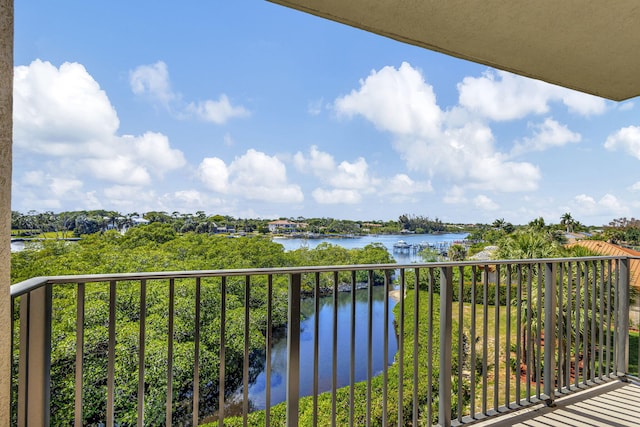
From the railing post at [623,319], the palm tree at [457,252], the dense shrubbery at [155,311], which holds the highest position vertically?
the railing post at [623,319]

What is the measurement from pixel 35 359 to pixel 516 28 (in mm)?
2522

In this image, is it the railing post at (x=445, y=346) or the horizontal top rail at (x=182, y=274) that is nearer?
the horizontal top rail at (x=182, y=274)

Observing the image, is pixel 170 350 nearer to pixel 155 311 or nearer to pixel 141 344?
pixel 141 344

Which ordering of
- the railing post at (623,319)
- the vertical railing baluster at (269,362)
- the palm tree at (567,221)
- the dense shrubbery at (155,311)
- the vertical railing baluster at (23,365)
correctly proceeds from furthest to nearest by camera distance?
the palm tree at (567,221), the dense shrubbery at (155,311), the railing post at (623,319), the vertical railing baluster at (269,362), the vertical railing baluster at (23,365)

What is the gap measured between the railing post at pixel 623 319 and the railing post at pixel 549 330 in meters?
0.82

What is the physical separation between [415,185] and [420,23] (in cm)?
2897

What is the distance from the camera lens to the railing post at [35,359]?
116cm

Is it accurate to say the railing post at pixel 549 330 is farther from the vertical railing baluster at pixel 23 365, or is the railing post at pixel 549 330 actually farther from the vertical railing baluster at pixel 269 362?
the vertical railing baluster at pixel 23 365

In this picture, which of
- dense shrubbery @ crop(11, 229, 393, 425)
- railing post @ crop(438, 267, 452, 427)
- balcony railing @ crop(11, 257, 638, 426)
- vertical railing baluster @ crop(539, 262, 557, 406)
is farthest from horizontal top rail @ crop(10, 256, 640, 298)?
dense shrubbery @ crop(11, 229, 393, 425)

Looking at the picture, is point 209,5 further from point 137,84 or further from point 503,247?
point 503,247

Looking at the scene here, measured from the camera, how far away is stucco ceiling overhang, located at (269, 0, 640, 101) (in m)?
1.70

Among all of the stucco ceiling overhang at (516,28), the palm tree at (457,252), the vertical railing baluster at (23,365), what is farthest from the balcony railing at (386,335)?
the palm tree at (457,252)

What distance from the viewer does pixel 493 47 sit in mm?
2084

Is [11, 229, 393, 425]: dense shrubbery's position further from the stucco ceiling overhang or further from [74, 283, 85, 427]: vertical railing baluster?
the stucco ceiling overhang
